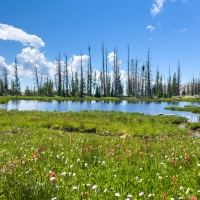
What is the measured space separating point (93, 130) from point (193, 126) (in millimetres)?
9488

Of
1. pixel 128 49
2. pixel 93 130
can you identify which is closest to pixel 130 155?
pixel 93 130

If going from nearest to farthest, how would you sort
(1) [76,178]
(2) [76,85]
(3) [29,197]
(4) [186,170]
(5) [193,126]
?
(3) [29,197], (1) [76,178], (4) [186,170], (5) [193,126], (2) [76,85]

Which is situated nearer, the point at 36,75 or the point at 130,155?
the point at 130,155

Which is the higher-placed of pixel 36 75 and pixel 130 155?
pixel 36 75

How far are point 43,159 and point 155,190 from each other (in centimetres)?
341

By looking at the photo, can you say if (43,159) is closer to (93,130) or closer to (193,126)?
(93,130)

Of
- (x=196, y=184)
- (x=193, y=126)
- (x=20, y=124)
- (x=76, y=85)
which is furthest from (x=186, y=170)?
(x=76, y=85)

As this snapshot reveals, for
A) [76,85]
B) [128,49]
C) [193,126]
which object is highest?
[128,49]

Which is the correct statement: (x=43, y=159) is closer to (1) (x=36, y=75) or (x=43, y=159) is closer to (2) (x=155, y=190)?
(2) (x=155, y=190)

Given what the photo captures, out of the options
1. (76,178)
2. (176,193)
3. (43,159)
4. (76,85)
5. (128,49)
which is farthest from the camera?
(76,85)

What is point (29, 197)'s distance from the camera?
3783mm

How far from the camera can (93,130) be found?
18.1 m

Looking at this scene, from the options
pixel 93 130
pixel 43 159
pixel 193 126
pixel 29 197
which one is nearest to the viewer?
pixel 29 197

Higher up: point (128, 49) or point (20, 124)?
point (128, 49)
